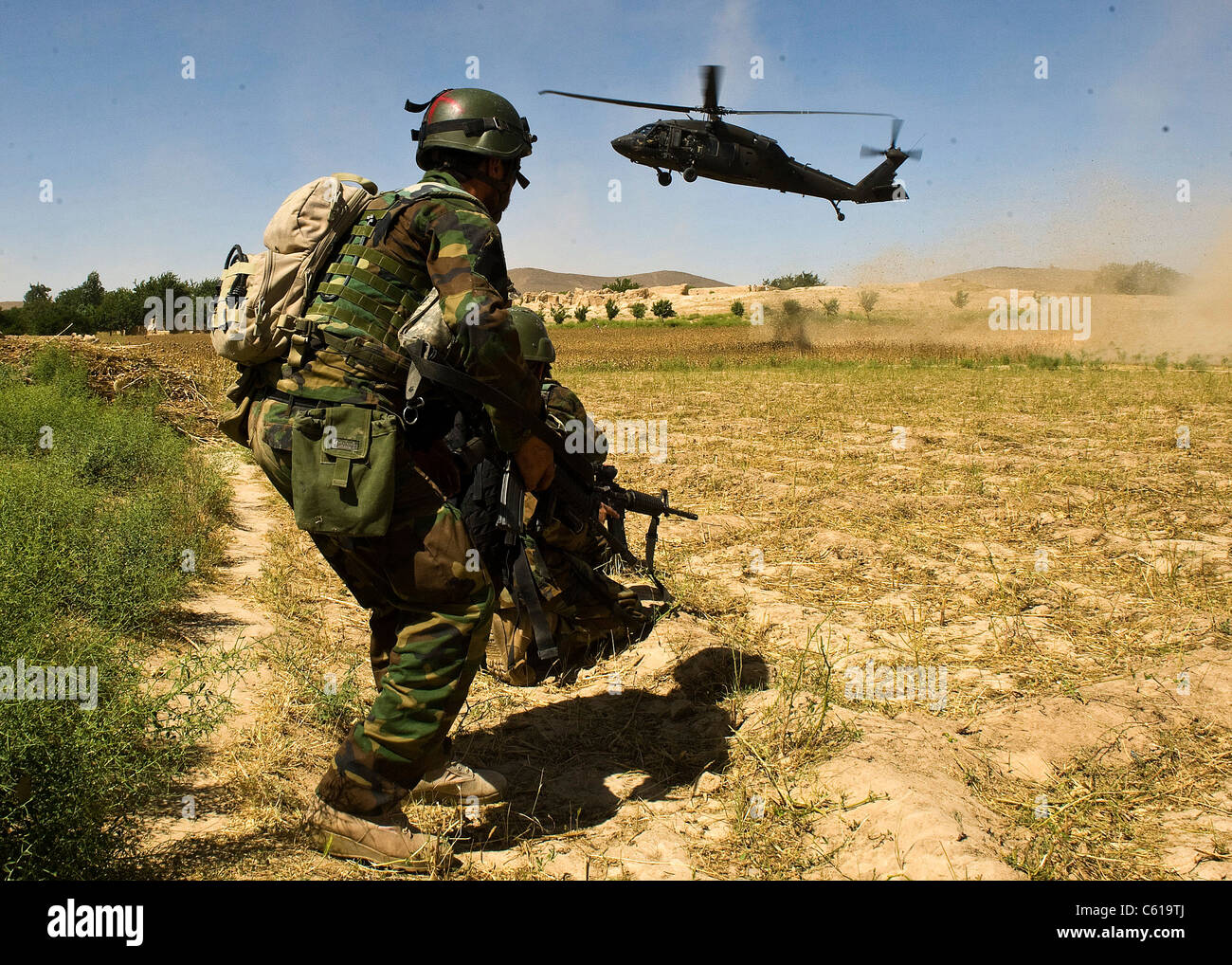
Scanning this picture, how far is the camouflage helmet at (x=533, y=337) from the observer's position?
357 cm

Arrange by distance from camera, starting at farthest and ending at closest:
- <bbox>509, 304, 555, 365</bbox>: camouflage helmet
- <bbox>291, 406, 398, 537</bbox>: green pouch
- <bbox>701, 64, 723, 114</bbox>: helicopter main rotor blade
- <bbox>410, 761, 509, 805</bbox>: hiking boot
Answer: <bbox>701, 64, 723, 114</bbox>: helicopter main rotor blade, <bbox>509, 304, 555, 365</bbox>: camouflage helmet, <bbox>410, 761, 509, 805</bbox>: hiking boot, <bbox>291, 406, 398, 537</bbox>: green pouch

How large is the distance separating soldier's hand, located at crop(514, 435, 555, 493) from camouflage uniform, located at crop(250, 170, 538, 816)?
287 mm

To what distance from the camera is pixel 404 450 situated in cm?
259

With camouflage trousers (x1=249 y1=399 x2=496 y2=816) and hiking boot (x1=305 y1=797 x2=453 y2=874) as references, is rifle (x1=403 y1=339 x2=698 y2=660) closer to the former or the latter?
camouflage trousers (x1=249 y1=399 x2=496 y2=816)

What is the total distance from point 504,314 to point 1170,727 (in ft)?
9.75

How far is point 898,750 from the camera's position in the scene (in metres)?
3.15

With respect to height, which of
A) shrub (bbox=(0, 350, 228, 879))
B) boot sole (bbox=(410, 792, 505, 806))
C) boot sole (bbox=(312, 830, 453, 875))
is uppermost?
shrub (bbox=(0, 350, 228, 879))

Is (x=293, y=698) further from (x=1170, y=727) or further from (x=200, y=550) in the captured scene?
(x=1170, y=727)

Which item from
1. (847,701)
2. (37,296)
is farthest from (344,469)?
(37,296)

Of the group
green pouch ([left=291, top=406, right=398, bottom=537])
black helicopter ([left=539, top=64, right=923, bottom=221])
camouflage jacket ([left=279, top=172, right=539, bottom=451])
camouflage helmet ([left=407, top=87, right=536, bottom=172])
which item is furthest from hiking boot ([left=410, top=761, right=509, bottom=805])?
black helicopter ([left=539, top=64, right=923, bottom=221])

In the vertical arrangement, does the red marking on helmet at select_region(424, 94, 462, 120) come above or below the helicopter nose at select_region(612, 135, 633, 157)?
below

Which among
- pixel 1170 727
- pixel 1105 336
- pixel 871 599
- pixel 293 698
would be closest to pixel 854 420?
pixel 871 599

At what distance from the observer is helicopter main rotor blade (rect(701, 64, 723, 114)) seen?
1762cm

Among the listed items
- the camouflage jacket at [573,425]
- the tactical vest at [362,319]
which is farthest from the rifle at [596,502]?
the tactical vest at [362,319]
